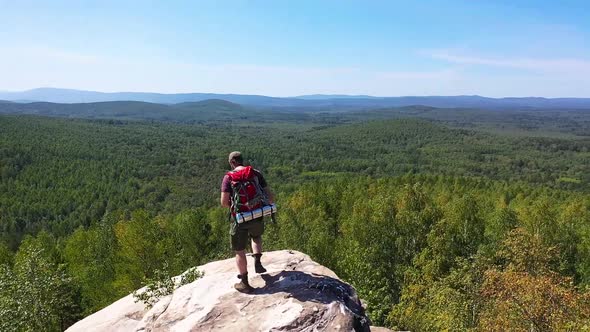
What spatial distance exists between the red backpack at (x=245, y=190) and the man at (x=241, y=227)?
2.1 inches

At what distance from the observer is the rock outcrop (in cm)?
1008

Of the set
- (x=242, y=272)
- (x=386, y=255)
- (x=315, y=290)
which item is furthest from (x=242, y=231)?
(x=386, y=255)

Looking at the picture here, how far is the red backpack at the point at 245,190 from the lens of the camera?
11375 millimetres

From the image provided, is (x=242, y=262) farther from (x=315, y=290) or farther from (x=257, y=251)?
(x=315, y=290)

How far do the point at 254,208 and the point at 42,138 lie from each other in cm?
21138

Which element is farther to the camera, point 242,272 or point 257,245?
point 257,245

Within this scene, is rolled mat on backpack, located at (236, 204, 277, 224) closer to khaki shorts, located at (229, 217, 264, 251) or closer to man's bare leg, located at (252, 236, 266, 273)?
khaki shorts, located at (229, 217, 264, 251)

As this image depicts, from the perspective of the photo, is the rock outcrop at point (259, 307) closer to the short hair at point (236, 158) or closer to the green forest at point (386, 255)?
the green forest at point (386, 255)

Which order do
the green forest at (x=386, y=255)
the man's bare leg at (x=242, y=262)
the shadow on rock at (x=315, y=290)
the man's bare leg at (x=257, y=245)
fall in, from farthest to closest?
1. the green forest at (x=386, y=255)
2. the man's bare leg at (x=257, y=245)
3. the man's bare leg at (x=242, y=262)
4. the shadow on rock at (x=315, y=290)

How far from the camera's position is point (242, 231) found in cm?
1177

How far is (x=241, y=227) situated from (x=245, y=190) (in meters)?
1.13

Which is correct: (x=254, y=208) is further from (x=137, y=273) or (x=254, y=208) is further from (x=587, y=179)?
(x=587, y=179)

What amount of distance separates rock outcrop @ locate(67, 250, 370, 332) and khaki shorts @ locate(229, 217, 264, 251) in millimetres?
1237

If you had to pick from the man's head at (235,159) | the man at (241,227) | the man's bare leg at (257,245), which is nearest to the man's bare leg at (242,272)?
the man at (241,227)
